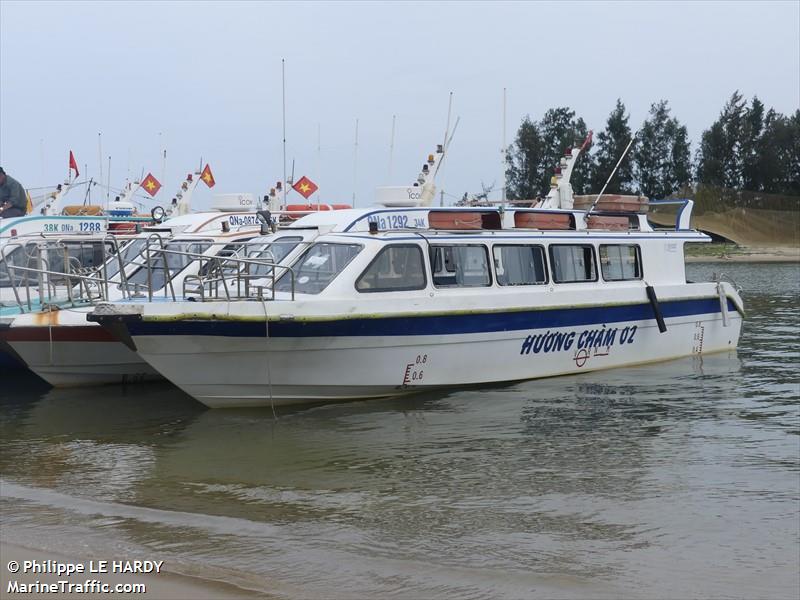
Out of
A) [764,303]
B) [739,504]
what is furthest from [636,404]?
[764,303]

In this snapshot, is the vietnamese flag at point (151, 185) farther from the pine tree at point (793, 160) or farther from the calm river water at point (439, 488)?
the pine tree at point (793, 160)

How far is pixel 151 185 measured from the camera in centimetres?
2373

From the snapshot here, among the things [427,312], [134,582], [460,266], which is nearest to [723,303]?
[460,266]

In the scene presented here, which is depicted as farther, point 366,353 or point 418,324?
point 418,324

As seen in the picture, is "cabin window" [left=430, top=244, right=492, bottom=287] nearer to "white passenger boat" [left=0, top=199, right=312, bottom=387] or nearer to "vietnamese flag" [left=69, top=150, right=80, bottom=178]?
"white passenger boat" [left=0, top=199, right=312, bottom=387]

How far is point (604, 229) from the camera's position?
50.0 feet

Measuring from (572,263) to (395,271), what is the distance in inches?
134

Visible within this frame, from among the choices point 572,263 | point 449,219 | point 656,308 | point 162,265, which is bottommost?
point 656,308

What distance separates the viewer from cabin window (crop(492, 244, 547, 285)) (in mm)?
13363

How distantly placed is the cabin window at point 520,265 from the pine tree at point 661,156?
59.2 metres

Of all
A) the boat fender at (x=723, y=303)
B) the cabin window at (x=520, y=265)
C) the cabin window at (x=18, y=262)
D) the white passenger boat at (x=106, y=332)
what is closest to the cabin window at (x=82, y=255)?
the cabin window at (x=18, y=262)

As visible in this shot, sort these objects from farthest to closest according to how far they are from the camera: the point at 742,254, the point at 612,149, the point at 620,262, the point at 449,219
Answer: the point at 612,149, the point at 742,254, the point at 620,262, the point at 449,219

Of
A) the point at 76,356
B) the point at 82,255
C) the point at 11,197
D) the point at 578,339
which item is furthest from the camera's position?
the point at 11,197

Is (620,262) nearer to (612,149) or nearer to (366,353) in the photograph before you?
(366,353)
